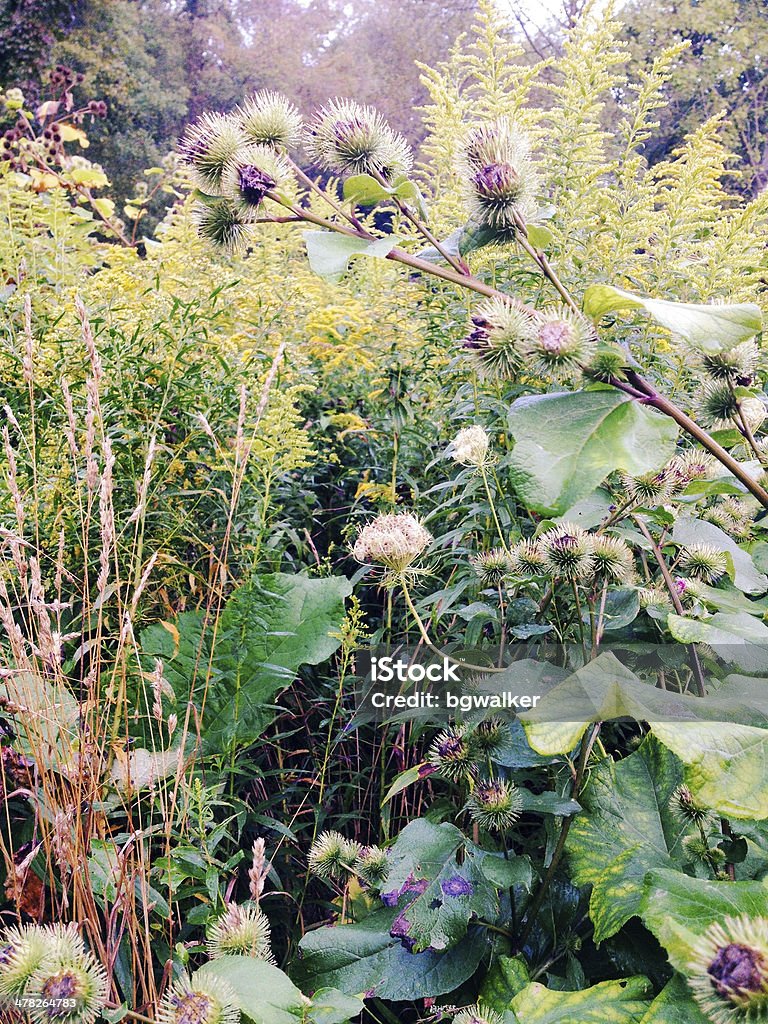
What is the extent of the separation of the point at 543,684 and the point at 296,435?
107 cm

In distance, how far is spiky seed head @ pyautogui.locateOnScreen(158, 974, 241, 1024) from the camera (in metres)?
0.80

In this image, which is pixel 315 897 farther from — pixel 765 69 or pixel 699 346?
pixel 765 69

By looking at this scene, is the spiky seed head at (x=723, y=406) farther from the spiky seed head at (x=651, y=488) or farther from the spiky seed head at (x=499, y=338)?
the spiky seed head at (x=499, y=338)

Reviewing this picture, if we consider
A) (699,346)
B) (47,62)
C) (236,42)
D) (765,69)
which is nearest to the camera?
(699,346)

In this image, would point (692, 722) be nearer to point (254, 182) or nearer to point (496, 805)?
point (496, 805)

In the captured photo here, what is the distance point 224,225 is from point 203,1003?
935mm

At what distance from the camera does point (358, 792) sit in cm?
206

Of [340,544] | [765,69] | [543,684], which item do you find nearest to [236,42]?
[765,69]

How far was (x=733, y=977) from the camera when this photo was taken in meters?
0.58

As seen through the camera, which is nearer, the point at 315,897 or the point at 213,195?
the point at 213,195

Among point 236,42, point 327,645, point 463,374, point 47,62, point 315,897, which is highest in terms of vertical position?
point 236,42

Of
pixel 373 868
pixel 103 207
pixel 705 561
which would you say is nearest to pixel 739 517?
pixel 705 561

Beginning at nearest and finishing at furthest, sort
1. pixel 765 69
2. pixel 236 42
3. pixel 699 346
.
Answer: pixel 699 346, pixel 765 69, pixel 236 42

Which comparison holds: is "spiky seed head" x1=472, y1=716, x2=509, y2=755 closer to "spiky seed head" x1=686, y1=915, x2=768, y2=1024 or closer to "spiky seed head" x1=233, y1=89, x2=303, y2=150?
"spiky seed head" x1=686, y1=915, x2=768, y2=1024
